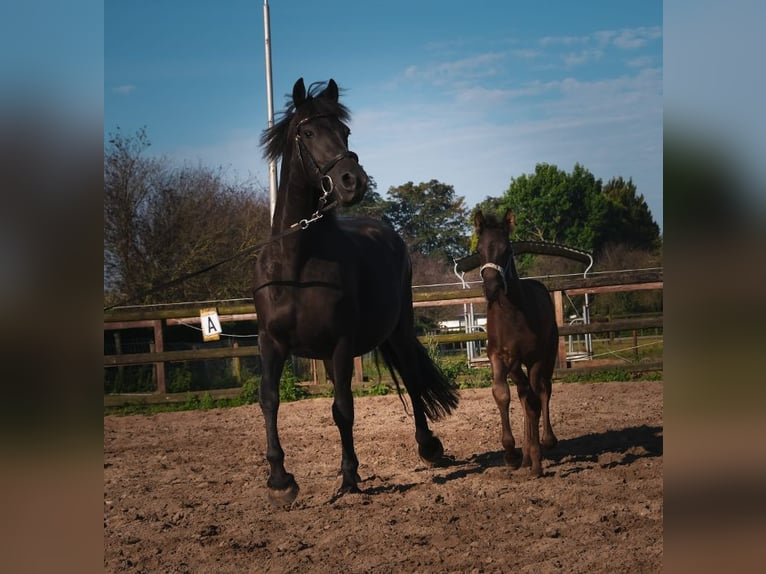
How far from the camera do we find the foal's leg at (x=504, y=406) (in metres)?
5.29

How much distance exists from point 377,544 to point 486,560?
64 cm

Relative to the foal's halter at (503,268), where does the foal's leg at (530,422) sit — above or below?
below

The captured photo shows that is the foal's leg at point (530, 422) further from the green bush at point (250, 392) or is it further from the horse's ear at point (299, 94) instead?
the green bush at point (250, 392)

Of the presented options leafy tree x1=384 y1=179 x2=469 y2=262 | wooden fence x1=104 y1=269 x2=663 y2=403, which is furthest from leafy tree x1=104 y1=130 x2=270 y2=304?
leafy tree x1=384 y1=179 x2=469 y2=262

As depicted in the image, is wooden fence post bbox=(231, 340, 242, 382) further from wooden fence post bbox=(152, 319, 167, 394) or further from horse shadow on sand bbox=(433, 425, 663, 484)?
horse shadow on sand bbox=(433, 425, 663, 484)

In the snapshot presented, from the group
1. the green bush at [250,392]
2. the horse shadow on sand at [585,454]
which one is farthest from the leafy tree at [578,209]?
the horse shadow on sand at [585,454]

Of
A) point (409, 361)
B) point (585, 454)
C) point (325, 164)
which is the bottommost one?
point (585, 454)

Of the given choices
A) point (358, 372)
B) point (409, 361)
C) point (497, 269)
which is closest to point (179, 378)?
point (358, 372)

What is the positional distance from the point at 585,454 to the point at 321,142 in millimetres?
3376

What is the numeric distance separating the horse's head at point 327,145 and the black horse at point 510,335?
1.33 m

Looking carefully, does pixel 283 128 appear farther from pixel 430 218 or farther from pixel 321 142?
pixel 430 218

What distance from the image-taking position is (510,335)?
17.6ft
